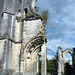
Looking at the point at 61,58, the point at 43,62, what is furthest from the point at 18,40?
the point at 61,58

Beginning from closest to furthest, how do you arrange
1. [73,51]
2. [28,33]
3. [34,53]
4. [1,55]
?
1. [1,55]
2. [28,33]
3. [34,53]
4. [73,51]

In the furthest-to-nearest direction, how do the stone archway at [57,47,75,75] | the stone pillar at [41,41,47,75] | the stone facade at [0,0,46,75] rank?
the stone archway at [57,47,75,75], the stone pillar at [41,41,47,75], the stone facade at [0,0,46,75]

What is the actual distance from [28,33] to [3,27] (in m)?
2.30

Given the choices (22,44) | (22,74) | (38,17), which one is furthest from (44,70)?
(38,17)

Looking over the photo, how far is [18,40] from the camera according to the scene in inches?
438

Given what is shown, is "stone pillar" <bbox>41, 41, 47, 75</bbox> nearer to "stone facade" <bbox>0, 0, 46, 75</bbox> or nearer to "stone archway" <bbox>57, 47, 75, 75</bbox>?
"stone facade" <bbox>0, 0, 46, 75</bbox>

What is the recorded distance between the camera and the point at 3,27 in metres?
10.6

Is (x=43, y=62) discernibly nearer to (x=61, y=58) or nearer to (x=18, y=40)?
(x=18, y=40)

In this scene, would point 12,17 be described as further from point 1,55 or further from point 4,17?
point 1,55

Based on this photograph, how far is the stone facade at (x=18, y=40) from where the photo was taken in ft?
32.2

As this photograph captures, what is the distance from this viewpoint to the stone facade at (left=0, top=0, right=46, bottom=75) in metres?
9.82

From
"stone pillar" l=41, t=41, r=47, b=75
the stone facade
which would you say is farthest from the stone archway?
"stone pillar" l=41, t=41, r=47, b=75

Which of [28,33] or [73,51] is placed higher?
[28,33]

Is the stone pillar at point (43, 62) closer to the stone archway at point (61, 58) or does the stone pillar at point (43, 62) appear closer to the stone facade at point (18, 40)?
the stone facade at point (18, 40)
